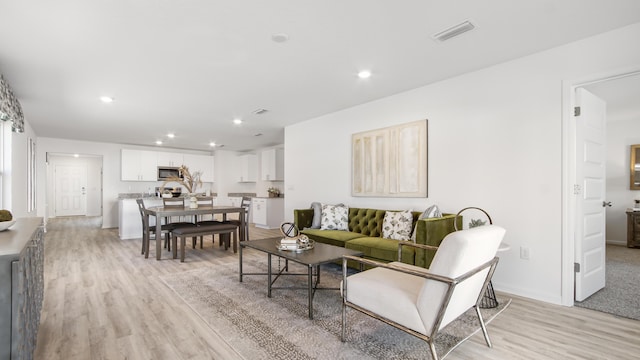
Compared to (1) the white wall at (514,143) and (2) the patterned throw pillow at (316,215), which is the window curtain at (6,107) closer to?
(2) the patterned throw pillow at (316,215)

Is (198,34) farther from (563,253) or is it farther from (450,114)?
(563,253)

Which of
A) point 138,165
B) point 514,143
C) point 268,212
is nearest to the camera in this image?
point 514,143

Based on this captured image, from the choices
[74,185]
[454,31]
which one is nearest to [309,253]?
[454,31]

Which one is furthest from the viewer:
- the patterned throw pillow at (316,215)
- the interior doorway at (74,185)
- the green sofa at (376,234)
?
the interior doorway at (74,185)

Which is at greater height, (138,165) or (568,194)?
(138,165)

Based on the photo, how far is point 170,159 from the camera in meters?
8.97

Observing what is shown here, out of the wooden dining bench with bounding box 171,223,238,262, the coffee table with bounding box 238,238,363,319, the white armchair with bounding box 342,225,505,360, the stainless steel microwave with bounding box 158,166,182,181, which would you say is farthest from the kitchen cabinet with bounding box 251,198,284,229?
the white armchair with bounding box 342,225,505,360

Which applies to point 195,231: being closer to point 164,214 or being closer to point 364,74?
point 164,214

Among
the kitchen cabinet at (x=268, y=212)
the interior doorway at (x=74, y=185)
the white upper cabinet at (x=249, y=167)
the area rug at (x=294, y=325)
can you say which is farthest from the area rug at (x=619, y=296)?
the interior doorway at (x=74, y=185)

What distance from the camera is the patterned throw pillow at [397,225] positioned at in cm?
368

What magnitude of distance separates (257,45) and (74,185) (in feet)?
37.9

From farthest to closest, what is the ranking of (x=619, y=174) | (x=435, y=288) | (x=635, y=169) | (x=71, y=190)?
(x=71, y=190)
(x=619, y=174)
(x=635, y=169)
(x=435, y=288)

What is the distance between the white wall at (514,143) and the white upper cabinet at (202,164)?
7.16m

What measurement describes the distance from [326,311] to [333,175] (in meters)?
2.82
